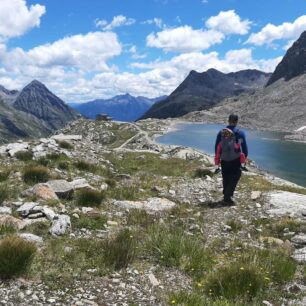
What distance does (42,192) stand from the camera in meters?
14.0

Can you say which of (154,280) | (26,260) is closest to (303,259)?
(154,280)

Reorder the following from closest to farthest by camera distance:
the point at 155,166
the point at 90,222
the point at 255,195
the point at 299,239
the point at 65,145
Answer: the point at 90,222
the point at 299,239
the point at 255,195
the point at 155,166
the point at 65,145

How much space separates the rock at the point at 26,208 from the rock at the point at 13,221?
0.68 m

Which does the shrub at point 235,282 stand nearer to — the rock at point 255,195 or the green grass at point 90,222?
the green grass at point 90,222

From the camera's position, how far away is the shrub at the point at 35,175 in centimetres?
1656

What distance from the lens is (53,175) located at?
1794 centimetres

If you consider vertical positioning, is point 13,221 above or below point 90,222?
above

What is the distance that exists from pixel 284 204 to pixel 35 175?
31.0 ft

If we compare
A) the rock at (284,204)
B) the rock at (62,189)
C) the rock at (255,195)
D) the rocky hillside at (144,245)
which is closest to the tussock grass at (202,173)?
the rocky hillside at (144,245)

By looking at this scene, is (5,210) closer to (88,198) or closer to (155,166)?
(88,198)

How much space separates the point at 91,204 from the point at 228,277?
6.59 meters

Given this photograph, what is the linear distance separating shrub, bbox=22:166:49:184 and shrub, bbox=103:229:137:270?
307 inches

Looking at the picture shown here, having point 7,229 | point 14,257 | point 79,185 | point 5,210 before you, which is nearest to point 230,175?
point 79,185

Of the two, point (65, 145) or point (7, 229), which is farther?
point (65, 145)
